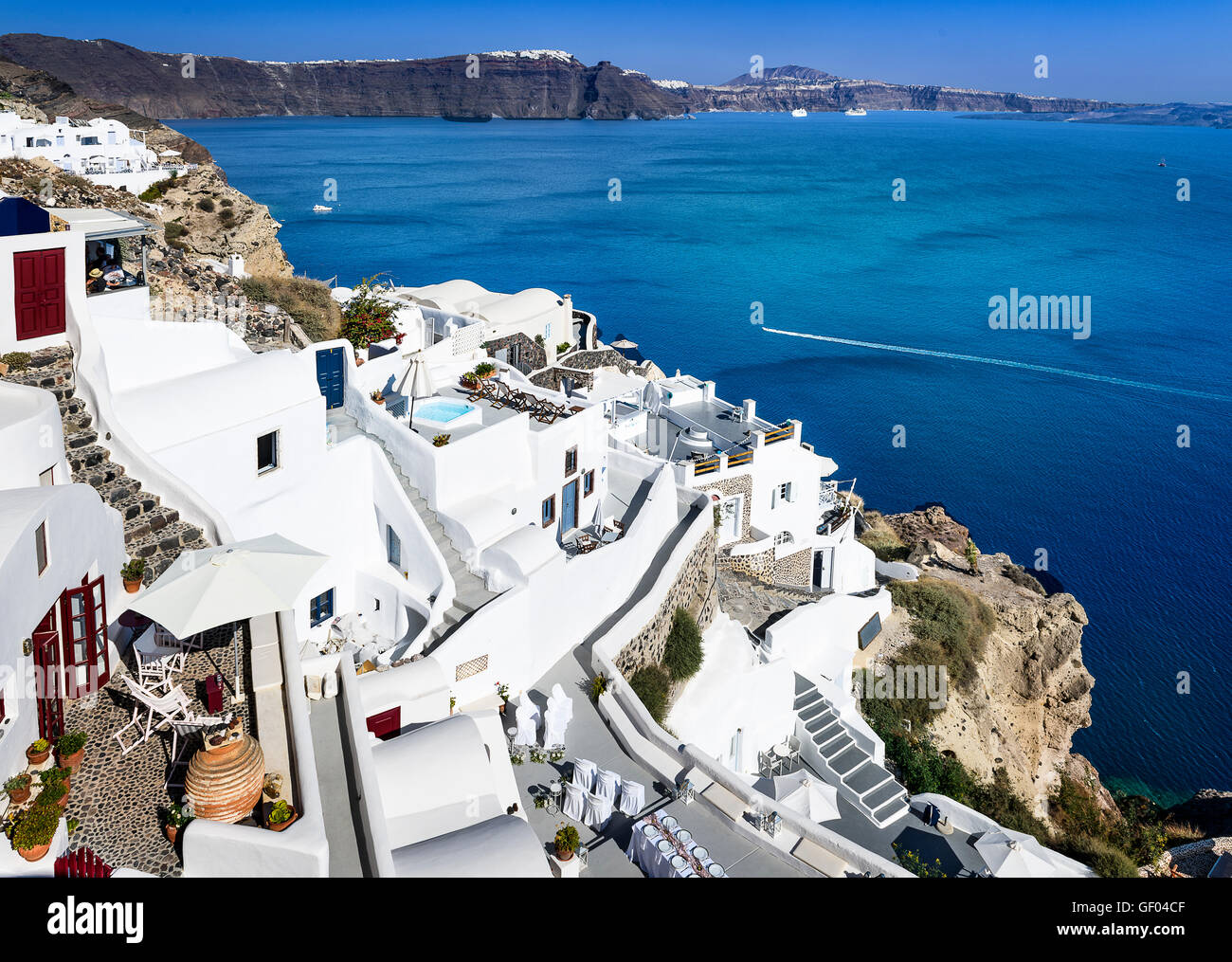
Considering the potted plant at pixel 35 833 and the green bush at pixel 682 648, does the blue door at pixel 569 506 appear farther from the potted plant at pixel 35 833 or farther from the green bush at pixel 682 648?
the potted plant at pixel 35 833

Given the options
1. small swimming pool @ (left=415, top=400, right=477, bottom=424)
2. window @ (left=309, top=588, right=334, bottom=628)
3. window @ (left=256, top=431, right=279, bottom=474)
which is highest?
small swimming pool @ (left=415, top=400, right=477, bottom=424)

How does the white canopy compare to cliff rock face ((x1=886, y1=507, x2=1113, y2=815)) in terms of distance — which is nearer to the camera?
the white canopy

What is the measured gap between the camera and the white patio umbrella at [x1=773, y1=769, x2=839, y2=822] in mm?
22719

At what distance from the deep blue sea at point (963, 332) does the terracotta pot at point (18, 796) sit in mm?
44721

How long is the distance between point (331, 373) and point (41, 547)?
1323 cm

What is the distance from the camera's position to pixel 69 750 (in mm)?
10758

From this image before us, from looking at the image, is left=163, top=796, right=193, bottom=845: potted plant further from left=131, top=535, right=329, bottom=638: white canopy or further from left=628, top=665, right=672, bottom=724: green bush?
left=628, top=665, right=672, bottom=724: green bush

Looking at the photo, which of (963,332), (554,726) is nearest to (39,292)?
(554,726)

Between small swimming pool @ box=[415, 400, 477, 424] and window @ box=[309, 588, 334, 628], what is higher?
small swimming pool @ box=[415, 400, 477, 424]

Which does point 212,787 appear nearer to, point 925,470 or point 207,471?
point 207,471

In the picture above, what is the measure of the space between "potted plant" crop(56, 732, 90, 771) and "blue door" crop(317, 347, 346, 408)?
13.7 meters

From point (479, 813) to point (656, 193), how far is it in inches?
6648

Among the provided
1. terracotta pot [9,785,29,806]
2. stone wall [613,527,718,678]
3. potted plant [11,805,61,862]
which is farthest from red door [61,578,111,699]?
stone wall [613,527,718,678]

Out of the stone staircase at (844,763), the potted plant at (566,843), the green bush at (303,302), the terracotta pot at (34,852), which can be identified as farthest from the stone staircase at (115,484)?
the stone staircase at (844,763)
